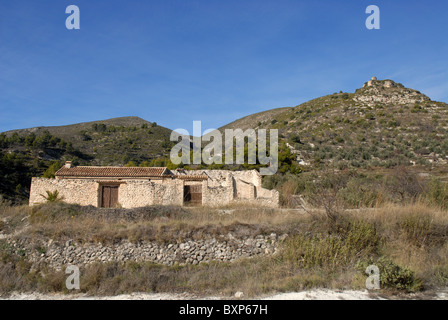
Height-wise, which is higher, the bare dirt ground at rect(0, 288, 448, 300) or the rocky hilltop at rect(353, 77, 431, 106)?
the rocky hilltop at rect(353, 77, 431, 106)

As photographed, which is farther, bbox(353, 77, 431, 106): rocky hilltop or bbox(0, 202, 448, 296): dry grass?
bbox(353, 77, 431, 106): rocky hilltop

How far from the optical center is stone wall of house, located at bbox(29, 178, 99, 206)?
Result: 18.9 meters

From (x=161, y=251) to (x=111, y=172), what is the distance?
1163 centimetres

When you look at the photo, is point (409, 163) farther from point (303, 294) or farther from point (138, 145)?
point (138, 145)

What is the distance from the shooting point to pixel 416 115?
42531mm

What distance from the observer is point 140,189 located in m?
18.1

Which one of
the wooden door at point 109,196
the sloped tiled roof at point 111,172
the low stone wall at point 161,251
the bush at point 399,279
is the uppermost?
the sloped tiled roof at point 111,172

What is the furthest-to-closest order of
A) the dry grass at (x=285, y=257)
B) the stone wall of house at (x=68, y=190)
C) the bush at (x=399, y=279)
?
the stone wall of house at (x=68, y=190)
the dry grass at (x=285, y=257)
the bush at (x=399, y=279)

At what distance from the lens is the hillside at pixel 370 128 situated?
32.8m

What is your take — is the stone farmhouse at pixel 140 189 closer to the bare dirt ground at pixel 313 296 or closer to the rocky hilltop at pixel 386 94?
the bare dirt ground at pixel 313 296

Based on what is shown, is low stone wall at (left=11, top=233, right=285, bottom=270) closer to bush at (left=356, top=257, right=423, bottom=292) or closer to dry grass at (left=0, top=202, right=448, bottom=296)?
dry grass at (left=0, top=202, right=448, bottom=296)

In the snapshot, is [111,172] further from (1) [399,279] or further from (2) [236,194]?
(1) [399,279]

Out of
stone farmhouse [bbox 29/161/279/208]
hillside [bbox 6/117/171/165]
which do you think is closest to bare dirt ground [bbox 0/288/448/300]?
stone farmhouse [bbox 29/161/279/208]

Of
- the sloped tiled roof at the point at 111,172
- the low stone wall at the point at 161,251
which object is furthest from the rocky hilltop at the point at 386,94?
the low stone wall at the point at 161,251
